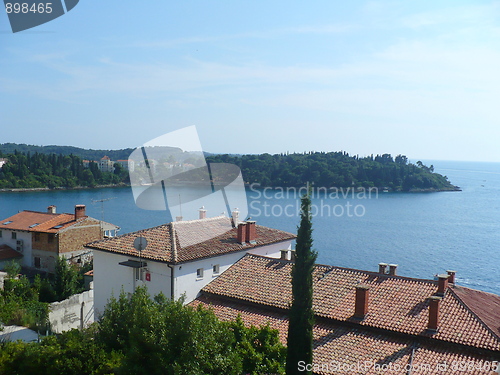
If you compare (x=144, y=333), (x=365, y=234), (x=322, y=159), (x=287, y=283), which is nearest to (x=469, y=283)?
(x=365, y=234)

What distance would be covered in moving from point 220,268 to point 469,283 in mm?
28169

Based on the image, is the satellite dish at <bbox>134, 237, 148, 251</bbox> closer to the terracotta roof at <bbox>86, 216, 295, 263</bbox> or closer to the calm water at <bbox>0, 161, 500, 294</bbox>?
the terracotta roof at <bbox>86, 216, 295, 263</bbox>

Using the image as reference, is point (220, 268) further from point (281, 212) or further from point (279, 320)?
point (281, 212)

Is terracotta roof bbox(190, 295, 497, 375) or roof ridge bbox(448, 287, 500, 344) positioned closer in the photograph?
terracotta roof bbox(190, 295, 497, 375)

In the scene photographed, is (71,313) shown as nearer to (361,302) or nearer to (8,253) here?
(361,302)

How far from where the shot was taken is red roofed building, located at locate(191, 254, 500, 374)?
426 inches

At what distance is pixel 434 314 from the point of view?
1159 cm

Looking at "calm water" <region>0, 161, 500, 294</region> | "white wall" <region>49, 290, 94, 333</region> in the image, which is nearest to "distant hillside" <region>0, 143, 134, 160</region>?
"calm water" <region>0, 161, 500, 294</region>

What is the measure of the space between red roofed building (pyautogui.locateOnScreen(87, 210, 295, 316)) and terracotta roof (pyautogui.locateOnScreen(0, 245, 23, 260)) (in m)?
16.5

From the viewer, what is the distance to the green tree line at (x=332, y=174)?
104312mm

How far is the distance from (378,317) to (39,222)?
2602 cm

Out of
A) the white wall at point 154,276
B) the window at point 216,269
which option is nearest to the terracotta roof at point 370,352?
the white wall at point 154,276

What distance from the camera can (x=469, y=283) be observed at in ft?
122

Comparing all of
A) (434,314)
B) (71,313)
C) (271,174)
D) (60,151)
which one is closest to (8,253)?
(71,313)
